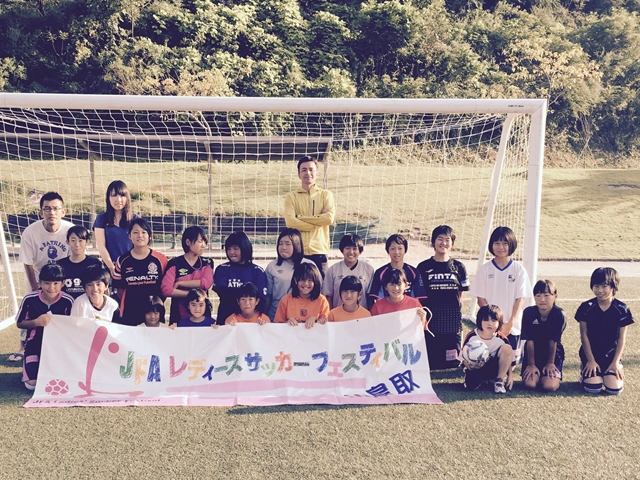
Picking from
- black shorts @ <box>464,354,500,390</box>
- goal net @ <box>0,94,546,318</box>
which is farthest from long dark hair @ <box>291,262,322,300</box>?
goal net @ <box>0,94,546,318</box>

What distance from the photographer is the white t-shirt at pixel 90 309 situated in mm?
4289

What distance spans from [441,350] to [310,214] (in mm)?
1632

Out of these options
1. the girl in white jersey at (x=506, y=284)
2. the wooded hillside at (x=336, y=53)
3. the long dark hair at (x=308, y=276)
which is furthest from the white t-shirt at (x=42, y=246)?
the wooded hillside at (x=336, y=53)

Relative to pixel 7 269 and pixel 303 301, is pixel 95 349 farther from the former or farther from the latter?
pixel 7 269

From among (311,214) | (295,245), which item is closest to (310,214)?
(311,214)

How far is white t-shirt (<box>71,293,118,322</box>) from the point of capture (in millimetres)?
4289

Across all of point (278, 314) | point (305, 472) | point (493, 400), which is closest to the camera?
point (305, 472)

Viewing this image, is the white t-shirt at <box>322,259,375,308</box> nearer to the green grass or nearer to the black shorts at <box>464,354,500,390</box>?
the black shorts at <box>464,354,500,390</box>

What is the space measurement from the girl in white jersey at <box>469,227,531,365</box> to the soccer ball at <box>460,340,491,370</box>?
431 mm

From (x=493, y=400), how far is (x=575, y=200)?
13.4m

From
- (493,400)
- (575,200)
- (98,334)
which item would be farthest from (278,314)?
(575,200)

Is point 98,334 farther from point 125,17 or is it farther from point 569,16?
point 569,16

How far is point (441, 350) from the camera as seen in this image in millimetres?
4906

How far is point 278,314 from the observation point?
178 inches
